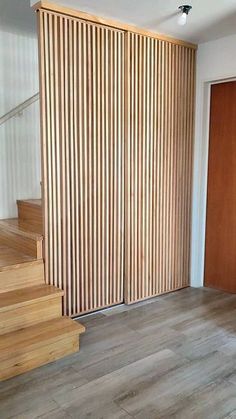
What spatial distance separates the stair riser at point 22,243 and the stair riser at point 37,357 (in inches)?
30.9

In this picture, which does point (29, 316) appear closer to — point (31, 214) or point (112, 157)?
point (31, 214)

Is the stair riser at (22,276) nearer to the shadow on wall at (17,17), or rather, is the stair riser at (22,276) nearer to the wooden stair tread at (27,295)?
the wooden stair tread at (27,295)

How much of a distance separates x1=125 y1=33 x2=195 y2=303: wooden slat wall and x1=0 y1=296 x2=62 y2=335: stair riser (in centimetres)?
101

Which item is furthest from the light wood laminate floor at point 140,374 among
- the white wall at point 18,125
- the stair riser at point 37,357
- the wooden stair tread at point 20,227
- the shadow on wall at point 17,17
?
the shadow on wall at point 17,17

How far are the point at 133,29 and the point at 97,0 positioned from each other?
669 mm

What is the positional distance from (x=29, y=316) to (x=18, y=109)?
2.55 metres

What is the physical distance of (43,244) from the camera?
3.37 m

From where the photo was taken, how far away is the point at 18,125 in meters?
4.60

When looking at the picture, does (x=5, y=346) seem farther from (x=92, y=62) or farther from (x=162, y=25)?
(x=162, y=25)

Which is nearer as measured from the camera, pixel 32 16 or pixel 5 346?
pixel 5 346

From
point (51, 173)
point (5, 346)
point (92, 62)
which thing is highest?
point (92, 62)

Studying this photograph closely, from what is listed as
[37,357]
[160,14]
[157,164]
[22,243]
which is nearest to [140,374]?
[37,357]

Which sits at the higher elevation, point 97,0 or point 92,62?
point 97,0

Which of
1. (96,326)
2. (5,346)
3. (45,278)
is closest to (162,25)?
(45,278)
